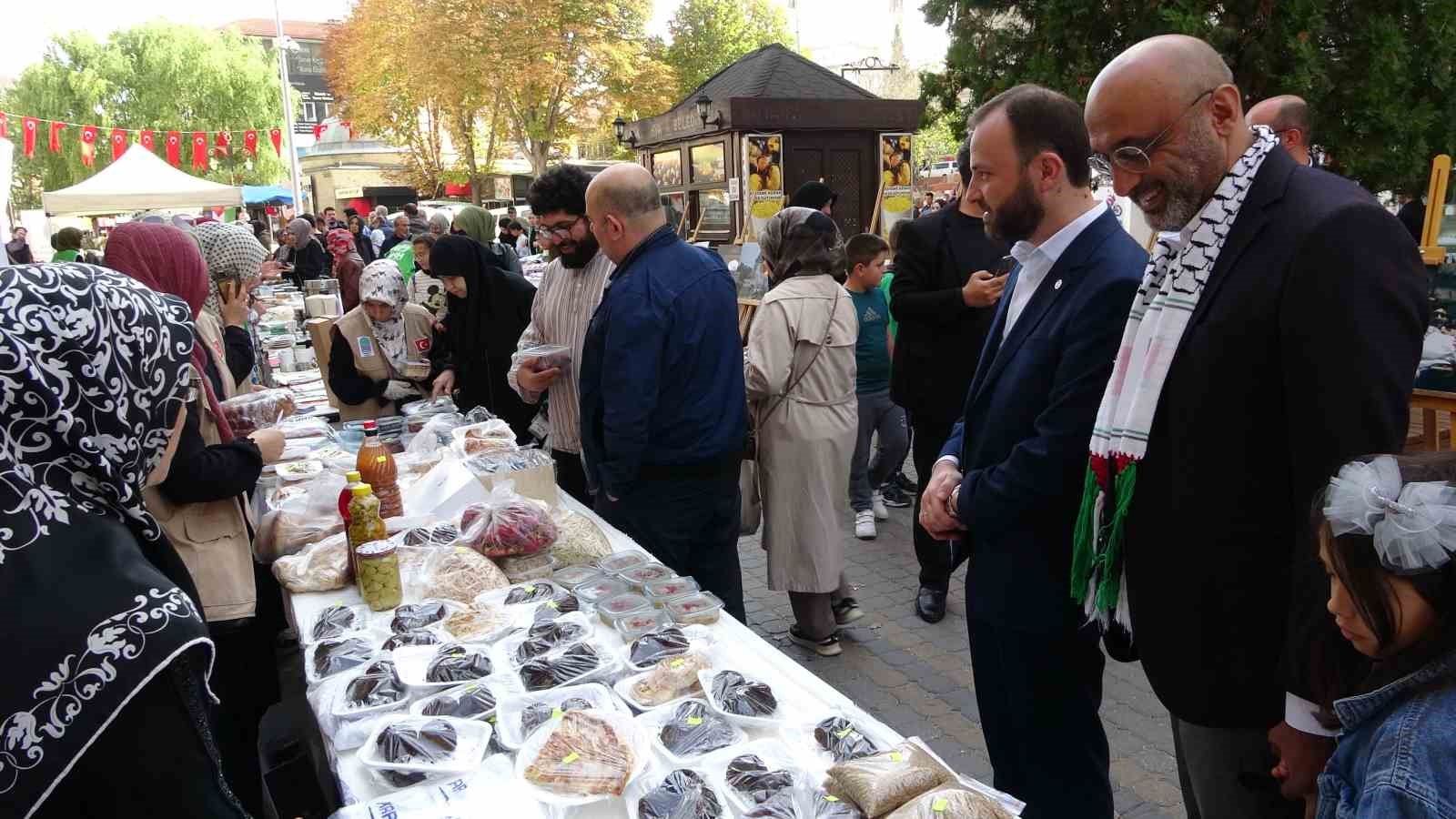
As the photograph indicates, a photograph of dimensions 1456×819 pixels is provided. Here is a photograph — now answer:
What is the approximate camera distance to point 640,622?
2.19 metres

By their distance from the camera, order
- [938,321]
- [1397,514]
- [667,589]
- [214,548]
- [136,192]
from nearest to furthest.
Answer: [1397,514] < [667,589] < [214,548] < [938,321] < [136,192]

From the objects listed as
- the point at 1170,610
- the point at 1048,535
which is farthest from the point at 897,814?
the point at 1048,535

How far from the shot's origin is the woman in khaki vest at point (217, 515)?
2.45 m

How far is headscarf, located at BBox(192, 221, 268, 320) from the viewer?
4.45 metres

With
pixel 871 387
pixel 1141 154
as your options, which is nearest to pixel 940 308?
pixel 871 387

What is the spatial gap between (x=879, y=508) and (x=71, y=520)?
16.2 ft

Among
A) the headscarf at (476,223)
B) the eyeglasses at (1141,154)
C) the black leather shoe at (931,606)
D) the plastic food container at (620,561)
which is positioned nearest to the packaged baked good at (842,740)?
the plastic food container at (620,561)

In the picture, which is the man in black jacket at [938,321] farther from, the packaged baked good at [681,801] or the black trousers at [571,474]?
the packaged baked good at [681,801]

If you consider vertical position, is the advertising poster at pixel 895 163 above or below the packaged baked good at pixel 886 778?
above

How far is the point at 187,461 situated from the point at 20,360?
4.40ft

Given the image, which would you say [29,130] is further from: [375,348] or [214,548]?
[214,548]

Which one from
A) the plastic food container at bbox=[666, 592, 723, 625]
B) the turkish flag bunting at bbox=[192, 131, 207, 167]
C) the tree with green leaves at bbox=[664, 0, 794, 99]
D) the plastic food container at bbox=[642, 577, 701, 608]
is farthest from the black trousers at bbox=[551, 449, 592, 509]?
the turkish flag bunting at bbox=[192, 131, 207, 167]

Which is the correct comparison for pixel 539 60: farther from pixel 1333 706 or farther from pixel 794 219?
pixel 1333 706

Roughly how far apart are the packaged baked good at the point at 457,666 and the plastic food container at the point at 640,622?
1.07 ft
